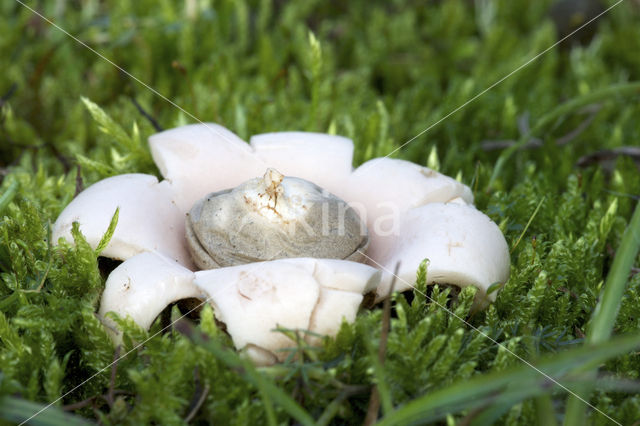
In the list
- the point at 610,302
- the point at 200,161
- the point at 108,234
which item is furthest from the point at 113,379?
the point at 610,302

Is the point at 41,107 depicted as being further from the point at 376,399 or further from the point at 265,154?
the point at 376,399

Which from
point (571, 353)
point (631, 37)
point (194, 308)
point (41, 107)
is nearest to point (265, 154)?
point (194, 308)

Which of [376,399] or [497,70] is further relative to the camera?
[497,70]

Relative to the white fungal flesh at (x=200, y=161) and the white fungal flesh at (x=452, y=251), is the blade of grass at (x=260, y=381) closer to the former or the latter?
the white fungal flesh at (x=452, y=251)

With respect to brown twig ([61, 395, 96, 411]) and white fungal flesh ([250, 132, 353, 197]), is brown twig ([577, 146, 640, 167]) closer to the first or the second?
white fungal flesh ([250, 132, 353, 197])

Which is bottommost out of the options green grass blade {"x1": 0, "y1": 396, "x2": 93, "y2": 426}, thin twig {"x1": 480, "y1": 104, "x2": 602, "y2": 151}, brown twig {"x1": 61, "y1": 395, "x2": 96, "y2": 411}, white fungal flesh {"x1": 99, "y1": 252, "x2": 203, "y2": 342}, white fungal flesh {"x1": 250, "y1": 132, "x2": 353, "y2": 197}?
thin twig {"x1": 480, "y1": 104, "x2": 602, "y2": 151}

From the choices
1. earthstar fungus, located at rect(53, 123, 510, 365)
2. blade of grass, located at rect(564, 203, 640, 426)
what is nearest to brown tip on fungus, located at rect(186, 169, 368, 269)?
earthstar fungus, located at rect(53, 123, 510, 365)

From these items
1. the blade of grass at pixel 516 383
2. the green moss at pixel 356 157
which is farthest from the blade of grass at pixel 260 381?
the blade of grass at pixel 516 383
